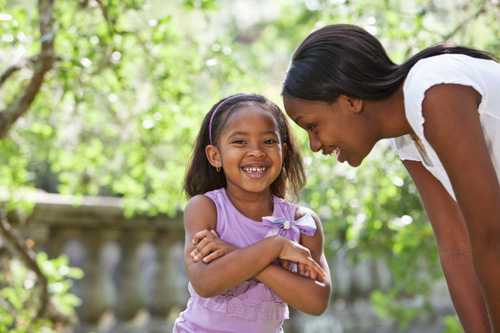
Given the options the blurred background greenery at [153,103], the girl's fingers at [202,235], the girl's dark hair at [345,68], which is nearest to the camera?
the girl's dark hair at [345,68]

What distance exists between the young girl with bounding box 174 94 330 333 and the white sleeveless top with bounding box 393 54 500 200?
1.56ft

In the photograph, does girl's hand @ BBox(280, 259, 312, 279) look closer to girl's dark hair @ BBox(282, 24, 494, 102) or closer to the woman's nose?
the woman's nose

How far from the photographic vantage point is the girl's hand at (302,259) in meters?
2.94

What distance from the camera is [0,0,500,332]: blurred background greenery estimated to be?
14.2ft

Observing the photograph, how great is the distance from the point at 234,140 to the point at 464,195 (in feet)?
2.48

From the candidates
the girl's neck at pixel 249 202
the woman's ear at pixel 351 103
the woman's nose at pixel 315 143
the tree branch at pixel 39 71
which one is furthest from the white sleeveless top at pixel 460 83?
the tree branch at pixel 39 71

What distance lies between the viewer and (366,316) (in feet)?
23.3

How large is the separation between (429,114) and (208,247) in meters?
0.73

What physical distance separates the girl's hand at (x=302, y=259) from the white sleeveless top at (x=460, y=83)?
463mm

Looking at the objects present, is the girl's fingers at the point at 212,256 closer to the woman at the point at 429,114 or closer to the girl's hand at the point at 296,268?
the girl's hand at the point at 296,268

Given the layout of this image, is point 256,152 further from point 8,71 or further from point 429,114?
point 8,71

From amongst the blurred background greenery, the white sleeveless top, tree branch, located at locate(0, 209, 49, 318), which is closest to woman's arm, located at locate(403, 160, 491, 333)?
the white sleeveless top

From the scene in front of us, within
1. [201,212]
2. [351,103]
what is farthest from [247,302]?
[351,103]

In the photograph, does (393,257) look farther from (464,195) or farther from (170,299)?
(464,195)
